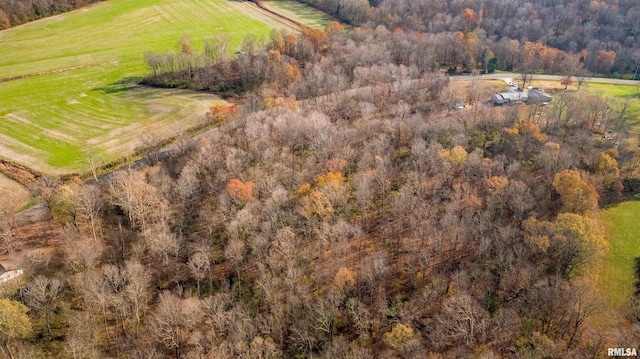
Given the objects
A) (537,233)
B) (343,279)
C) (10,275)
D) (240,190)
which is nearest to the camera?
(343,279)

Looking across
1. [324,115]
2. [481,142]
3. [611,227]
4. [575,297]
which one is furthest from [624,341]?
[324,115]

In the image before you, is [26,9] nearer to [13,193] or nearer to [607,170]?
[13,193]

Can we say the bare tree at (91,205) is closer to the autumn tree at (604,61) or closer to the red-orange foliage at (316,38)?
the red-orange foliage at (316,38)

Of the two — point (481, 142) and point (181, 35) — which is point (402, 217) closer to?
point (481, 142)

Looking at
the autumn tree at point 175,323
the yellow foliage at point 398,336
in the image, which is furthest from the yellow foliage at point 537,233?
the autumn tree at point 175,323

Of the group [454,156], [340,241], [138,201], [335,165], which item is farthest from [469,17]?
[138,201]

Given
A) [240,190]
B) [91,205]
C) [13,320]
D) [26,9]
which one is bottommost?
[13,320]

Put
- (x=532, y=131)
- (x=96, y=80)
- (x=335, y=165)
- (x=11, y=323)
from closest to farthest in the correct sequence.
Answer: (x=11, y=323) < (x=335, y=165) < (x=532, y=131) < (x=96, y=80)
